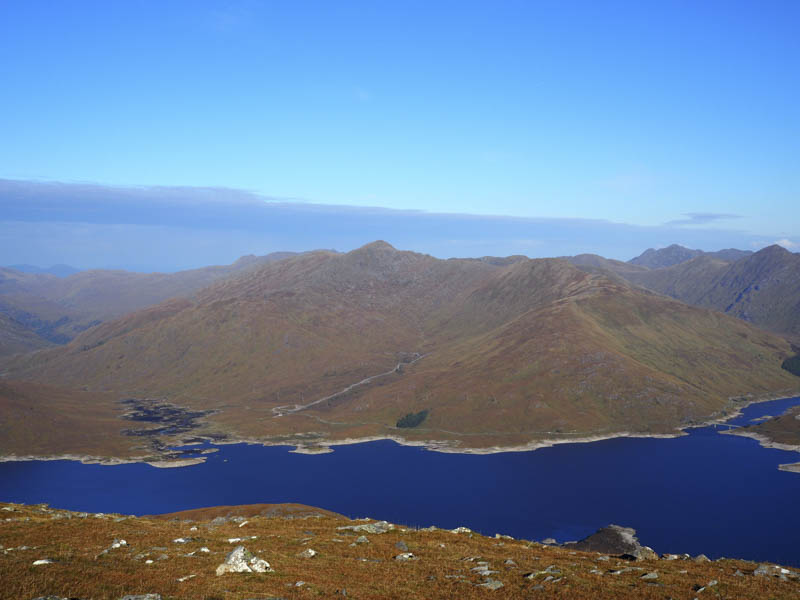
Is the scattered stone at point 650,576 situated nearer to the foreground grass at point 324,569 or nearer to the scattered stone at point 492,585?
the foreground grass at point 324,569

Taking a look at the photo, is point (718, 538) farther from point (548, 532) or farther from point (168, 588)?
point (168, 588)

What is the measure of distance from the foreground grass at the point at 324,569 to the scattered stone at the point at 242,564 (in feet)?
2.56

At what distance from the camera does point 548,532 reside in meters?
177

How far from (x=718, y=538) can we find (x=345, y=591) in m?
175

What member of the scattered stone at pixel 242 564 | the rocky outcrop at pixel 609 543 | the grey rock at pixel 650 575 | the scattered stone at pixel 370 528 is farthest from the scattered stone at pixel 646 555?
the scattered stone at pixel 242 564

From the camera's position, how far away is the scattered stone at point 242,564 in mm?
35094

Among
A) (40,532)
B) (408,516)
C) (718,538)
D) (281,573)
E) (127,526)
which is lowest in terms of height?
(408,516)

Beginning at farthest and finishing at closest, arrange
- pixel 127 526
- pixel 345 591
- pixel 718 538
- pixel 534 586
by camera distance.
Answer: pixel 718 538
pixel 127 526
pixel 534 586
pixel 345 591

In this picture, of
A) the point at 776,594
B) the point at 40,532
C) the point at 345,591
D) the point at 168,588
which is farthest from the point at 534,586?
the point at 40,532

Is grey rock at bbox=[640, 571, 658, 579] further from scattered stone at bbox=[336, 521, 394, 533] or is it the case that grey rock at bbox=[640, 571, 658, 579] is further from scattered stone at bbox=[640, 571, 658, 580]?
scattered stone at bbox=[336, 521, 394, 533]

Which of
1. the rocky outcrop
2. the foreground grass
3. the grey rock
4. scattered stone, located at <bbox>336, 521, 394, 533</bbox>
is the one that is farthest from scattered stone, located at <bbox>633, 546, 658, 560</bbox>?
the rocky outcrop

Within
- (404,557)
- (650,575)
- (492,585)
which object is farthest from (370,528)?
(650,575)

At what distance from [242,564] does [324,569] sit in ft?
19.9

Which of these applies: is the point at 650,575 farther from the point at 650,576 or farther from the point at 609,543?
the point at 609,543
